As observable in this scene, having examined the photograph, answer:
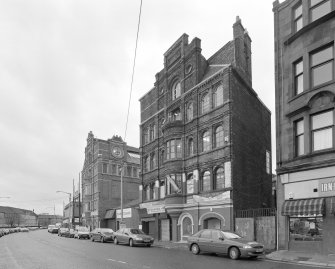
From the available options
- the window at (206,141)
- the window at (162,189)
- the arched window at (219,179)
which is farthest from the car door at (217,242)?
the window at (162,189)

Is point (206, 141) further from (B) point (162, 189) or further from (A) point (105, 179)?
(A) point (105, 179)

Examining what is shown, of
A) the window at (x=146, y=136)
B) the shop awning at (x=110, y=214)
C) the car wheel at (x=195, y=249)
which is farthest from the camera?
the shop awning at (x=110, y=214)

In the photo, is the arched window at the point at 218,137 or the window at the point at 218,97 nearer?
the arched window at the point at 218,137

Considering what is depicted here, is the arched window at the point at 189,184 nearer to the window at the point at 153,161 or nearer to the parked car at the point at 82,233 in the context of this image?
the window at the point at 153,161

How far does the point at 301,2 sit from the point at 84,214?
5566 cm

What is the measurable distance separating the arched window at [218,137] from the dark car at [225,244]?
10915 millimetres

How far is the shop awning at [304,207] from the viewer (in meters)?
20.1

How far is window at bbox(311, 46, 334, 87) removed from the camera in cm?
2105

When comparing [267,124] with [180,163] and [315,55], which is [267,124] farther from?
[315,55]

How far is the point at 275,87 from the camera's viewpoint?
24828 mm

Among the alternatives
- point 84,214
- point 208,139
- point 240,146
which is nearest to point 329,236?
point 240,146

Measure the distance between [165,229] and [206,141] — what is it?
9.63 metres

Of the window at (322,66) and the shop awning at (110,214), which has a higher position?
the window at (322,66)

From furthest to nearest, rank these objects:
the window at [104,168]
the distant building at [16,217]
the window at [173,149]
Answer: the distant building at [16,217]
the window at [104,168]
the window at [173,149]
